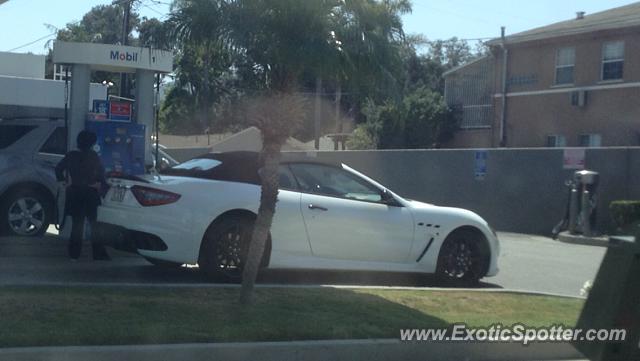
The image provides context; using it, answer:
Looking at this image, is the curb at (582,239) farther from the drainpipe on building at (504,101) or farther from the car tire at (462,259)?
the drainpipe on building at (504,101)

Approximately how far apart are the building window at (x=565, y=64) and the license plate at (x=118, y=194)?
1019 inches

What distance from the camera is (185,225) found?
10352mm

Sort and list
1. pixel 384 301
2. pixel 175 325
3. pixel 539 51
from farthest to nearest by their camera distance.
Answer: pixel 539 51 → pixel 384 301 → pixel 175 325

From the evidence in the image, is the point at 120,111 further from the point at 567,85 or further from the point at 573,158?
the point at 567,85

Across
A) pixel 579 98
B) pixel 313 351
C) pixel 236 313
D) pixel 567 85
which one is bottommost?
pixel 313 351

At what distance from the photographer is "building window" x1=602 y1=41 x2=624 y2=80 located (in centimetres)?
3209

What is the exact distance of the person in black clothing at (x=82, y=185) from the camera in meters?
11.2

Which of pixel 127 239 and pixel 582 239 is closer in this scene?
pixel 127 239

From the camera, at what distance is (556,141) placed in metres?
34.7

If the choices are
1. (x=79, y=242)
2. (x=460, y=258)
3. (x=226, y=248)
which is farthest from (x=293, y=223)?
(x=79, y=242)

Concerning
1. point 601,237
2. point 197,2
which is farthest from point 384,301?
point 601,237

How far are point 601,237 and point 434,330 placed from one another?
11.6 m

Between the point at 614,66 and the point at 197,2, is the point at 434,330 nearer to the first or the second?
the point at 197,2

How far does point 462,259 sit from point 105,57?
17.7ft
